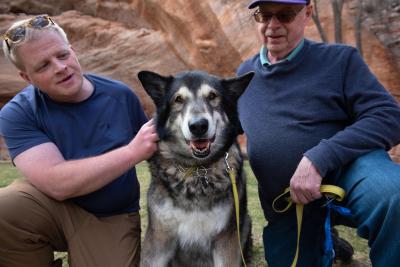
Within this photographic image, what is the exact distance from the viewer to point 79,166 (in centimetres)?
240

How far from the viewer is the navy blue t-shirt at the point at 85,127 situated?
2.51 m

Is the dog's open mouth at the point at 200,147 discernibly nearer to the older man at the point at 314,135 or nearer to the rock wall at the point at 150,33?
the older man at the point at 314,135

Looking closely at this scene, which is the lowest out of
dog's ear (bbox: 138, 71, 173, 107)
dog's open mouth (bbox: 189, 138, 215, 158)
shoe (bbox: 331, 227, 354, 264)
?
shoe (bbox: 331, 227, 354, 264)

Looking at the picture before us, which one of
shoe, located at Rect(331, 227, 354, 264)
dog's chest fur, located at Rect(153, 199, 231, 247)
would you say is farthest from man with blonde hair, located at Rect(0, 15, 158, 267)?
shoe, located at Rect(331, 227, 354, 264)

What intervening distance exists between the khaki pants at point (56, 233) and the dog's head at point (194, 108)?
744 millimetres

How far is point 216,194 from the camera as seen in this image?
2527 millimetres

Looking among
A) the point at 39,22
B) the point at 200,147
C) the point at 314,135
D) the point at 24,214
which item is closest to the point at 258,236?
the point at 314,135

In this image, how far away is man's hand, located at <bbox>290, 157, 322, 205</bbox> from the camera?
88.6 inches

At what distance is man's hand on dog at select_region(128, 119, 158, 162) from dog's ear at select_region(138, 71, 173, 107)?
258mm

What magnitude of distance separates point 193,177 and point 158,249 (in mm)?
538

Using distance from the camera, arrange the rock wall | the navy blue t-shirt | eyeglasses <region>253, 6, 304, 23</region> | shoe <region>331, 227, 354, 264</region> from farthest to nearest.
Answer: the rock wall → shoe <region>331, 227, 354, 264</region> → eyeglasses <region>253, 6, 304, 23</region> → the navy blue t-shirt

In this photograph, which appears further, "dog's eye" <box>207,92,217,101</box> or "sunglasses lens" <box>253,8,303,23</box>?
"sunglasses lens" <box>253,8,303,23</box>

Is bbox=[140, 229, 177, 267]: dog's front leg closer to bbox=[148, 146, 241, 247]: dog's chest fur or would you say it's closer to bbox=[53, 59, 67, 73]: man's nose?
bbox=[148, 146, 241, 247]: dog's chest fur

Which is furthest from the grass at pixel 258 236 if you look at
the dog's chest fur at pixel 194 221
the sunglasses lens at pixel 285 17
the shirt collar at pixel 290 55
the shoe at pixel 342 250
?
the sunglasses lens at pixel 285 17
